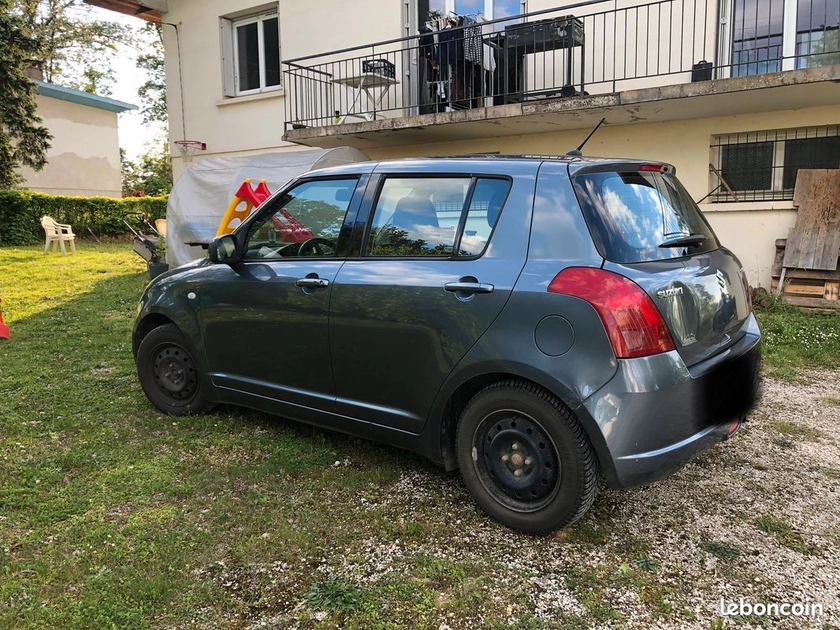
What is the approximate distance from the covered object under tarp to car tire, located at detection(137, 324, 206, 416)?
17.7ft

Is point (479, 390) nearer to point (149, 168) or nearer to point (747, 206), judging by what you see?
point (747, 206)

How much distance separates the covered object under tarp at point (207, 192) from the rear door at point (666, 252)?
699cm

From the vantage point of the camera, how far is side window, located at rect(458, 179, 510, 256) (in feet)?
9.85

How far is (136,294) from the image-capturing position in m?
10.2

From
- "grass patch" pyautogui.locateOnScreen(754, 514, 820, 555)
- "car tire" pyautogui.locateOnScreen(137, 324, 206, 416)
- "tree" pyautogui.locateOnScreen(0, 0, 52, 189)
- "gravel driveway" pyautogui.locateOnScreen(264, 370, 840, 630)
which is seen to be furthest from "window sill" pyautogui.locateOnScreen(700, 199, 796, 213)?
"tree" pyautogui.locateOnScreen(0, 0, 52, 189)

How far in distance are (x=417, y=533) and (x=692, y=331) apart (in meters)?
1.56

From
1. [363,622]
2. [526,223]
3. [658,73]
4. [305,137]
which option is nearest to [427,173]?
[526,223]

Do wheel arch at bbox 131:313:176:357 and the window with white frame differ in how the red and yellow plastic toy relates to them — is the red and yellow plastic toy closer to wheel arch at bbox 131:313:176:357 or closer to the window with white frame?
wheel arch at bbox 131:313:176:357

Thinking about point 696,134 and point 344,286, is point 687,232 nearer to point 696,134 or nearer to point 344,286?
point 344,286

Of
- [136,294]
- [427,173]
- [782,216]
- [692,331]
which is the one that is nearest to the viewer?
[692,331]

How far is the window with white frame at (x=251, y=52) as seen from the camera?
13.0m

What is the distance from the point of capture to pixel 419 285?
123 inches

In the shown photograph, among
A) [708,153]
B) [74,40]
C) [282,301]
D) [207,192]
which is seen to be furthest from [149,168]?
[282,301]

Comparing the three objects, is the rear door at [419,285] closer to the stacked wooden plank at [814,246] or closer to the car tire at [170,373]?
the car tire at [170,373]
